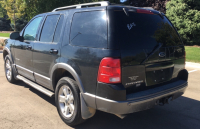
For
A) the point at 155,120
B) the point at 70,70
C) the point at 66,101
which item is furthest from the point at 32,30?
the point at 155,120

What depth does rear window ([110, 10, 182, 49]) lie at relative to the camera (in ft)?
9.59

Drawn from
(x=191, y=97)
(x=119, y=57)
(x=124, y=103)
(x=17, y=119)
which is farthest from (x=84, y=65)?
(x=191, y=97)

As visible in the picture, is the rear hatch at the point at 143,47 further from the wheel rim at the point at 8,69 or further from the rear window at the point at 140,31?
the wheel rim at the point at 8,69

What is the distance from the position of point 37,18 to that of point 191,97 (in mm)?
4383

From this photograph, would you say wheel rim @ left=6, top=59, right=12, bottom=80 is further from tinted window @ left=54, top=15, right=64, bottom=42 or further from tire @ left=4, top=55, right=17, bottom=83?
tinted window @ left=54, top=15, right=64, bottom=42

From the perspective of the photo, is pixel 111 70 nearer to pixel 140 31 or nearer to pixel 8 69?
pixel 140 31

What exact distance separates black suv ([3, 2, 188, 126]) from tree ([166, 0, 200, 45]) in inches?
532

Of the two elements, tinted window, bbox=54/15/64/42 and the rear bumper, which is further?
tinted window, bbox=54/15/64/42

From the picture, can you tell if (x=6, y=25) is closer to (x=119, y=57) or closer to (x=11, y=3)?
(x=11, y=3)

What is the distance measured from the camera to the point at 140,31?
3150 mm

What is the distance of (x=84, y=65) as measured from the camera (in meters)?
3.10

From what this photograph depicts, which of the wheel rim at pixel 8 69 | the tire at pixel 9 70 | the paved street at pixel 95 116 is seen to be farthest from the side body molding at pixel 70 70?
the wheel rim at pixel 8 69

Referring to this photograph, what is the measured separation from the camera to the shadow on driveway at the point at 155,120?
3.54 m

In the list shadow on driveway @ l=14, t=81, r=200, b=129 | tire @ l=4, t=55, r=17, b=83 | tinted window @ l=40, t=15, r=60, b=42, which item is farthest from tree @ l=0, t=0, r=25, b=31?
shadow on driveway @ l=14, t=81, r=200, b=129
